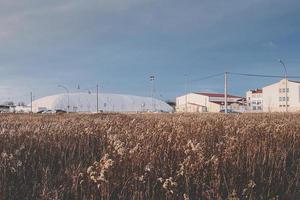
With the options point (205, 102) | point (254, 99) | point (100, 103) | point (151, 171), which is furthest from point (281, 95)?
point (151, 171)

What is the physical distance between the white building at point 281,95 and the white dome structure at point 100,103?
1354 inches

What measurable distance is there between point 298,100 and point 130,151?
12080cm

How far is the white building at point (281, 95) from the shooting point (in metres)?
119

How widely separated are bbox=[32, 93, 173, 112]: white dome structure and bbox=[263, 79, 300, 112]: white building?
34.4 meters

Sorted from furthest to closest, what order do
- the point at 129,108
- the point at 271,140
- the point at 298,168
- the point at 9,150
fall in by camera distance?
the point at 129,108 < the point at 271,140 < the point at 9,150 < the point at 298,168

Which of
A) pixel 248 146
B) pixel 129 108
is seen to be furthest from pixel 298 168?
pixel 129 108

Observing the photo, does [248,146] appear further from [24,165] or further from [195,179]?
[24,165]

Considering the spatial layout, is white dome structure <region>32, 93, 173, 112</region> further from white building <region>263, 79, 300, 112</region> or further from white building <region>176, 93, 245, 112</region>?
white building <region>263, 79, 300, 112</region>

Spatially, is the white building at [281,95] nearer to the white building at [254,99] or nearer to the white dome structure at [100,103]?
the white building at [254,99]

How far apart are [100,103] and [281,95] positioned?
204 feet

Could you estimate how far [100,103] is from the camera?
154 m

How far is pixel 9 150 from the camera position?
5516mm

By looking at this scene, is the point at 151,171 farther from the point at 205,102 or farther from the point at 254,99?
the point at 205,102

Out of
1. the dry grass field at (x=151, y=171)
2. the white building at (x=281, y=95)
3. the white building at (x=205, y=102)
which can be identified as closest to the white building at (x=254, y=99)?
the white building at (x=205, y=102)
